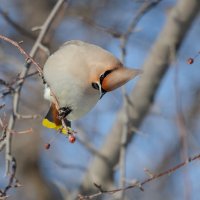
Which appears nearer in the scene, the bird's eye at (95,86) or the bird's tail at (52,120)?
the bird's eye at (95,86)

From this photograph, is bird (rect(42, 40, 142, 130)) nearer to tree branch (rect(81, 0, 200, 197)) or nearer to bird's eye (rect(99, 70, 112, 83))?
bird's eye (rect(99, 70, 112, 83))

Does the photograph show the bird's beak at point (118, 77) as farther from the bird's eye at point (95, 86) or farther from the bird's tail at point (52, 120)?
the bird's tail at point (52, 120)

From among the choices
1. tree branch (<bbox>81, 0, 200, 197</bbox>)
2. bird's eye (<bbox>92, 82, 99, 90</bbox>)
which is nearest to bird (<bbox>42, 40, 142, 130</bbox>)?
bird's eye (<bbox>92, 82, 99, 90</bbox>)

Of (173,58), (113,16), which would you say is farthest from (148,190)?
(173,58)

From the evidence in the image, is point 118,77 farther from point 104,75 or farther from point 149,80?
point 149,80

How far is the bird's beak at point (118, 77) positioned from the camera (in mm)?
2441

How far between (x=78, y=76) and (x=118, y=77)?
0.31 metres

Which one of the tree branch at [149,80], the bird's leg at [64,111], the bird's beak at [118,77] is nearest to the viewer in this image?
the bird's beak at [118,77]

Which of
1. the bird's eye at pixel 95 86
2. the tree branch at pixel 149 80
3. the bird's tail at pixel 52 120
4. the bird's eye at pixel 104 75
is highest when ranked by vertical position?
the tree branch at pixel 149 80

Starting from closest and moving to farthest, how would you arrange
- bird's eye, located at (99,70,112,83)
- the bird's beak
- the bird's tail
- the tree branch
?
the bird's beak < bird's eye, located at (99,70,112,83) < the bird's tail < the tree branch

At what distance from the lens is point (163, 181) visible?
7328 millimetres

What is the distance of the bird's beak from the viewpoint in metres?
2.44

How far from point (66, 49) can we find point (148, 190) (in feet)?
15.2

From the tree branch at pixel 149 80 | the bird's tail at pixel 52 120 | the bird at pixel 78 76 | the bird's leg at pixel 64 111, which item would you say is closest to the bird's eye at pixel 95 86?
the bird at pixel 78 76
